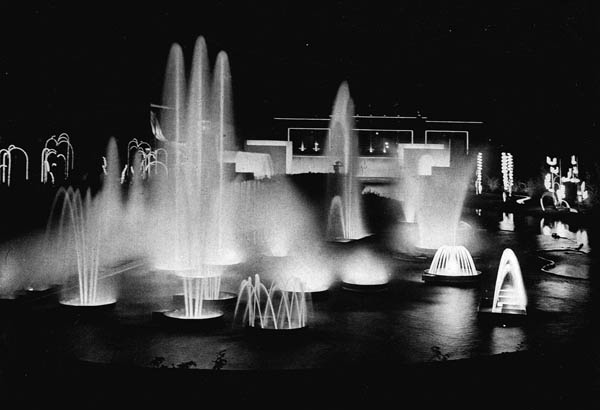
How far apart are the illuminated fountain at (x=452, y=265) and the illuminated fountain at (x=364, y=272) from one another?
2.79 ft

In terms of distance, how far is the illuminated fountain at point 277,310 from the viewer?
8984 mm

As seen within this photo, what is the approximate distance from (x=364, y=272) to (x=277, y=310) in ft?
13.9

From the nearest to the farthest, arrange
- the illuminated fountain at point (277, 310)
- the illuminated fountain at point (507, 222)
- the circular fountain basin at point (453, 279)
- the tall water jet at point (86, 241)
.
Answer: the illuminated fountain at point (277, 310)
the tall water jet at point (86, 241)
the circular fountain basin at point (453, 279)
the illuminated fountain at point (507, 222)

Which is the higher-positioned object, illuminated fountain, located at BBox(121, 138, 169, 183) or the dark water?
illuminated fountain, located at BBox(121, 138, 169, 183)

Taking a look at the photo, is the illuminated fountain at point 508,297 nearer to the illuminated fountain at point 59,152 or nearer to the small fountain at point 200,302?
the small fountain at point 200,302

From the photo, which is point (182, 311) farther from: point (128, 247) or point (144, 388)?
point (128, 247)

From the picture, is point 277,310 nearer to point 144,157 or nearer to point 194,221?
point 194,221

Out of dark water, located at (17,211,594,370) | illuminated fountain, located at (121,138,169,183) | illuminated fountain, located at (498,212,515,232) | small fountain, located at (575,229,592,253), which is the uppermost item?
illuminated fountain, located at (121,138,169,183)

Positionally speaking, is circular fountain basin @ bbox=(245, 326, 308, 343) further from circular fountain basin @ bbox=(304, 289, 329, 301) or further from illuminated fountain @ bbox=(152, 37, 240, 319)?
circular fountain basin @ bbox=(304, 289, 329, 301)

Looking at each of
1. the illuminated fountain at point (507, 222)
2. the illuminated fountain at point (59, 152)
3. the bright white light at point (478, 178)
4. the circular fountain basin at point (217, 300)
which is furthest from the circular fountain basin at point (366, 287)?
the bright white light at point (478, 178)

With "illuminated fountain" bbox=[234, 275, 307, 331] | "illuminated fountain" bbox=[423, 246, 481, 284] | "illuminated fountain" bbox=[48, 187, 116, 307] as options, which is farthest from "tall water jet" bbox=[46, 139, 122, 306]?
"illuminated fountain" bbox=[423, 246, 481, 284]

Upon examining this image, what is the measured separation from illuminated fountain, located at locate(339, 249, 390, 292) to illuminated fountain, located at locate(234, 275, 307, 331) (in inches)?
48.9

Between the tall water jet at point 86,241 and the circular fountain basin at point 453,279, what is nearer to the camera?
the tall water jet at point 86,241

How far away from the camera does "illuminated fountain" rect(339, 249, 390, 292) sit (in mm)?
11802
